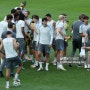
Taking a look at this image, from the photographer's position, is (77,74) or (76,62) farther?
(76,62)

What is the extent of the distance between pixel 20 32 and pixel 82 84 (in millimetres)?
3688

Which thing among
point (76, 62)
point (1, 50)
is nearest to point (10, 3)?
point (76, 62)

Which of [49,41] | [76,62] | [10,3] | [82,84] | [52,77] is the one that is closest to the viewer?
[82,84]

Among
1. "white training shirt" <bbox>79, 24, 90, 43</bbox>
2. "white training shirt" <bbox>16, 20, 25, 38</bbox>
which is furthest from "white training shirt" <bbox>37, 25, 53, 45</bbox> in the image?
"white training shirt" <bbox>79, 24, 90, 43</bbox>

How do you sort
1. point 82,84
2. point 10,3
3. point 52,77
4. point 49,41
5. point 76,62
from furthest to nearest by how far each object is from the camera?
point 10,3, point 76,62, point 49,41, point 52,77, point 82,84

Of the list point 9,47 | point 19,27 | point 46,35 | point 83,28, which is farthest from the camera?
point 83,28

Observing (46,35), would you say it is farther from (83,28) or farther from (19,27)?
(83,28)

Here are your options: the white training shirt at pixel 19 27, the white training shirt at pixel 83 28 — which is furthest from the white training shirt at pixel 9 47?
the white training shirt at pixel 83 28

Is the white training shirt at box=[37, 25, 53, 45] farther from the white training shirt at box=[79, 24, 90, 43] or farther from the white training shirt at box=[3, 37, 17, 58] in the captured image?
the white training shirt at box=[3, 37, 17, 58]

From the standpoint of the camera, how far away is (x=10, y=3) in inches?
1861

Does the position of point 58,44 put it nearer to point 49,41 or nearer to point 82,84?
point 49,41

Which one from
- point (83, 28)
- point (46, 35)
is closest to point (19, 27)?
point (46, 35)

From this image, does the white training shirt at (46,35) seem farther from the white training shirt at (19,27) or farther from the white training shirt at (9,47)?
the white training shirt at (9,47)

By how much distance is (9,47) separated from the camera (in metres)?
14.5
